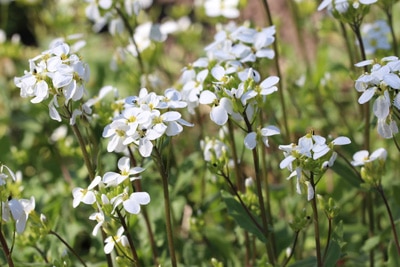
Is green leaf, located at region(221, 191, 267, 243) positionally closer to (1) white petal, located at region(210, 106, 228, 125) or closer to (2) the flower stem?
(1) white petal, located at region(210, 106, 228, 125)

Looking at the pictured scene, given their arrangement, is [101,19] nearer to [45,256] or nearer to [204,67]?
[204,67]

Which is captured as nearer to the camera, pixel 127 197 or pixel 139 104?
pixel 127 197

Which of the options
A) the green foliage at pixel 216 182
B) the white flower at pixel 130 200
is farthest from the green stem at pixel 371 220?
the white flower at pixel 130 200

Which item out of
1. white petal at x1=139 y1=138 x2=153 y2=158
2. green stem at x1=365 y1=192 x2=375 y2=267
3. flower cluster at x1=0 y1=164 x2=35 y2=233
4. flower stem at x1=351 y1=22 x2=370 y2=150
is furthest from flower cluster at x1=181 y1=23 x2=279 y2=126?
green stem at x1=365 y1=192 x2=375 y2=267

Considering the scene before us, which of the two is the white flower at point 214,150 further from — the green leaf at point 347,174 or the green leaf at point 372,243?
the green leaf at point 372,243

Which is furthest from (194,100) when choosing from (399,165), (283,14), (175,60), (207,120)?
(283,14)

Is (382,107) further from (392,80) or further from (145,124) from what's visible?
(145,124)
